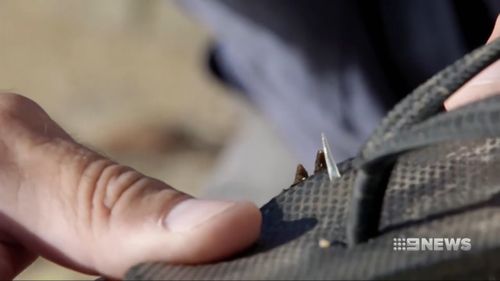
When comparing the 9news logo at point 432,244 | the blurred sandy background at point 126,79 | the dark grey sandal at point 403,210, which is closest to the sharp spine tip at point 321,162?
the dark grey sandal at point 403,210

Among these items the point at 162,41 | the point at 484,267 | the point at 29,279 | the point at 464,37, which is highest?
the point at 484,267

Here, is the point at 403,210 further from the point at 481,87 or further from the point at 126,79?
the point at 126,79

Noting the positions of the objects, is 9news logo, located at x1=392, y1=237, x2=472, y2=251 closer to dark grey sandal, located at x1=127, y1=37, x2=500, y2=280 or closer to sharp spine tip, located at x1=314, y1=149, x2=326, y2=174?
dark grey sandal, located at x1=127, y1=37, x2=500, y2=280

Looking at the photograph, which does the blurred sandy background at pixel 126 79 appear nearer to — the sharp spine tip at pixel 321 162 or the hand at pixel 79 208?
the hand at pixel 79 208

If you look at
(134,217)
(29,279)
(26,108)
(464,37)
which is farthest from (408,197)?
(29,279)

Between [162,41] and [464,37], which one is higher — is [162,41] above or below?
below

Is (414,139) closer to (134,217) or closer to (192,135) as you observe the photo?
(134,217)
